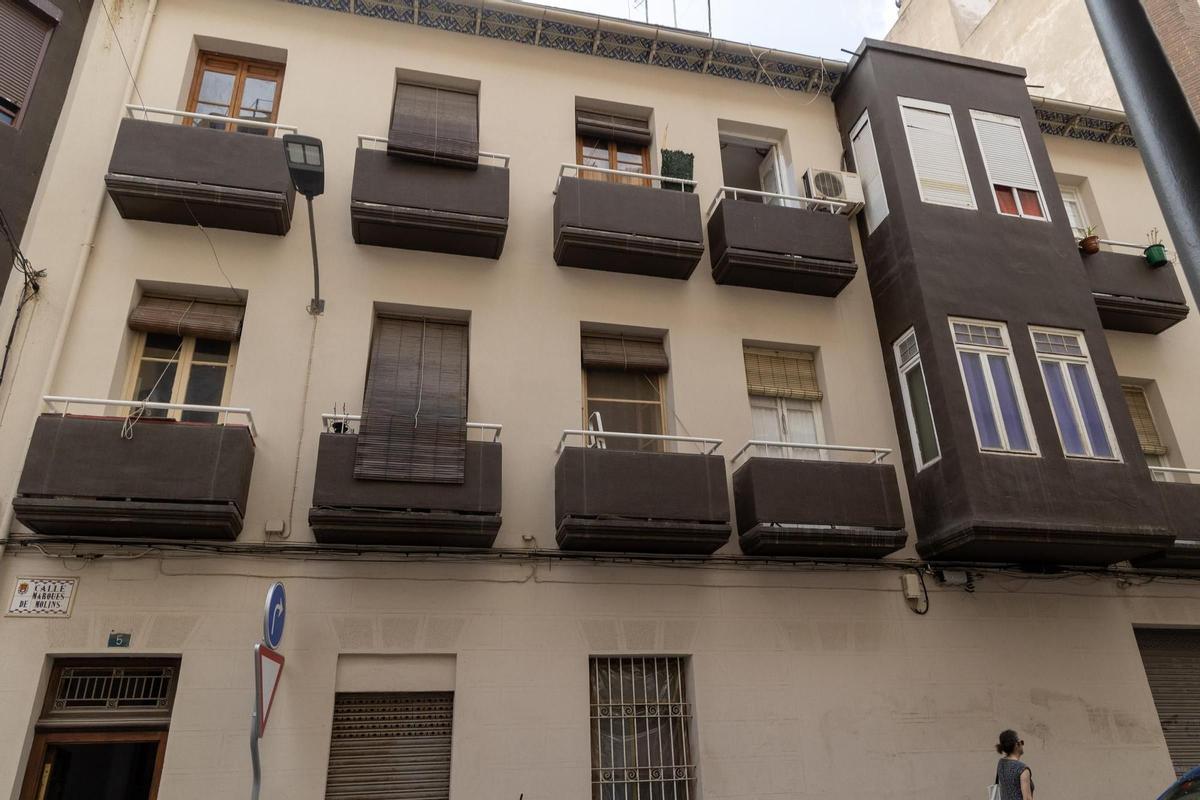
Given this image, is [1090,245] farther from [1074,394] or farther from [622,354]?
[622,354]

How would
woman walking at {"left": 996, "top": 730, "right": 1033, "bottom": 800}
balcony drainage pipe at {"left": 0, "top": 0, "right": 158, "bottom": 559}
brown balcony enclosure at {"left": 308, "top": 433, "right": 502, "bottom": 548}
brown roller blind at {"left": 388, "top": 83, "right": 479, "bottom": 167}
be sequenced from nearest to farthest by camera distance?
woman walking at {"left": 996, "top": 730, "right": 1033, "bottom": 800} → balcony drainage pipe at {"left": 0, "top": 0, "right": 158, "bottom": 559} → brown balcony enclosure at {"left": 308, "top": 433, "right": 502, "bottom": 548} → brown roller blind at {"left": 388, "top": 83, "right": 479, "bottom": 167}

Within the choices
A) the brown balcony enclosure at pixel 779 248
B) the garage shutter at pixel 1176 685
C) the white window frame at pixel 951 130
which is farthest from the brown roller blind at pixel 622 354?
the garage shutter at pixel 1176 685

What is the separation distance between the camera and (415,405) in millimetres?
8367

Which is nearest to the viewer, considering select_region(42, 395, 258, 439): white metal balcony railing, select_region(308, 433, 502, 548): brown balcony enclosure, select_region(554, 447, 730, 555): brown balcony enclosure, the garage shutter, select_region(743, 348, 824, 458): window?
select_region(42, 395, 258, 439): white metal balcony railing

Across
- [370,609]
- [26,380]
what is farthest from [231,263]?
[370,609]

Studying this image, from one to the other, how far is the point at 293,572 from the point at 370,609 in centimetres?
88

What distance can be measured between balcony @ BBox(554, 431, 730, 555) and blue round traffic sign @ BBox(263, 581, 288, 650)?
292 cm

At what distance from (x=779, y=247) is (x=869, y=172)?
2284 mm

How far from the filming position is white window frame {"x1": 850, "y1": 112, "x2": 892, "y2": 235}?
10750 mm

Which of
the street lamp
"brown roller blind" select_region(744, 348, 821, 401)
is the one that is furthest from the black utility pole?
"brown roller blind" select_region(744, 348, 821, 401)

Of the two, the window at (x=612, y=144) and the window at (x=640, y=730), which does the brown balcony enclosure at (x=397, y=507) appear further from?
the window at (x=612, y=144)

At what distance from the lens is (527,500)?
28.4 ft

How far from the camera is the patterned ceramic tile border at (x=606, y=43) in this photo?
10.7 meters

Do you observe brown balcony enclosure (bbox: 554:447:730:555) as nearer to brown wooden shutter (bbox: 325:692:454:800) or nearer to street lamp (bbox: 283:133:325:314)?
brown wooden shutter (bbox: 325:692:454:800)
